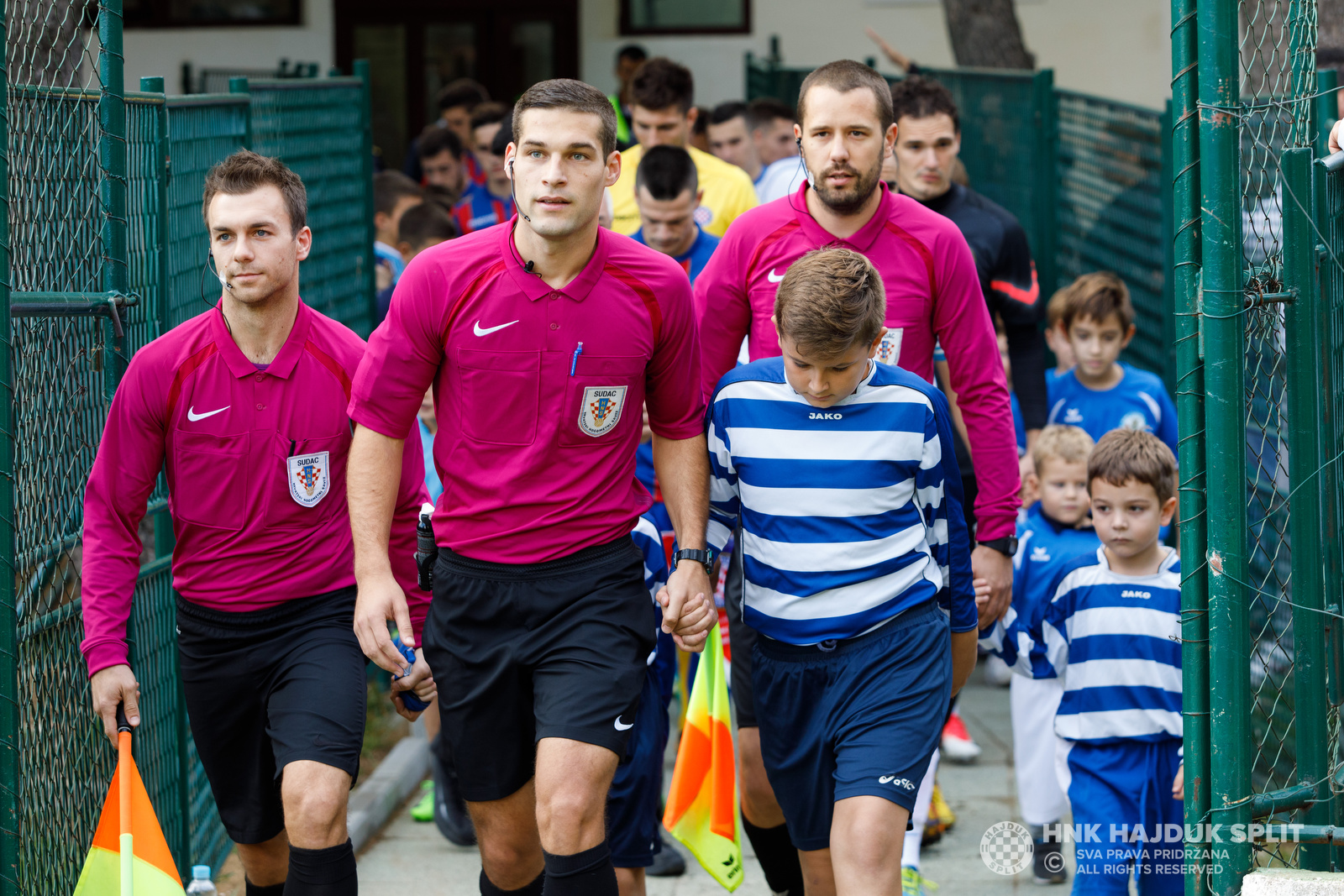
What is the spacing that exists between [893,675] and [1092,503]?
47.9 inches

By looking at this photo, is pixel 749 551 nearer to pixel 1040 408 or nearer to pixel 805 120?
pixel 805 120

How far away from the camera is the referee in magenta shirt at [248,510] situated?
147 inches

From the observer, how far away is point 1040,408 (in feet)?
19.3

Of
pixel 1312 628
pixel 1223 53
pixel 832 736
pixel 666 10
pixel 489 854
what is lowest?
pixel 489 854

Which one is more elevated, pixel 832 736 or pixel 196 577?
pixel 196 577

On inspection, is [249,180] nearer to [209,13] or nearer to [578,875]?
[578,875]

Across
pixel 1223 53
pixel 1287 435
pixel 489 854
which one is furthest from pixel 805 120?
pixel 489 854

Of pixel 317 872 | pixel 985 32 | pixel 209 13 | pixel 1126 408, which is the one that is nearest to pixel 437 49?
pixel 209 13

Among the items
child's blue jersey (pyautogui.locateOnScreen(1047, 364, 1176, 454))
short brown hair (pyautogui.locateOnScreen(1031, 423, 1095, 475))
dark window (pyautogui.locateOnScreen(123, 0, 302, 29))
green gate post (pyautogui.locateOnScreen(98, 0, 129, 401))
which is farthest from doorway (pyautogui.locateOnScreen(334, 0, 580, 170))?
green gate post (pyautogui.locateOnScreen(98, 0, 129, 401))

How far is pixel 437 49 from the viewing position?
16.0 meters

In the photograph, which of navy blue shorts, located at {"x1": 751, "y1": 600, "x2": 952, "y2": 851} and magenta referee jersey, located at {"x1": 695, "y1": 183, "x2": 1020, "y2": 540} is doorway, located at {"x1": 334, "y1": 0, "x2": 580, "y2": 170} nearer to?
magenta referee jersey, located at {"x1": 695, "y1": 183, "x2": 1020, "y2": 540}

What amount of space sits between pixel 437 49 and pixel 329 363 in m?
12.9

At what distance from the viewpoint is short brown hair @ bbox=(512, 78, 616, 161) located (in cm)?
360

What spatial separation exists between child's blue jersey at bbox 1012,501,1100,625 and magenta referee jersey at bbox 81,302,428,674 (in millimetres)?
2114
